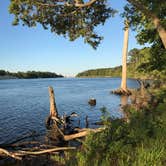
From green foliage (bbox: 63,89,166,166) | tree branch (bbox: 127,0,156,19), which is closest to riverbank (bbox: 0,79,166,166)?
green foliage (bbox: 63,89,166,166)

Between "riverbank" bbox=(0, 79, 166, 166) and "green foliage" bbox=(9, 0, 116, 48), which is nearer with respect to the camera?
"riverbank" bbox=(0, 79, 166, 166)

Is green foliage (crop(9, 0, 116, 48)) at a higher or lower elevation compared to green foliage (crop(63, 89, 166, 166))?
higher

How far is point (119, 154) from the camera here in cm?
738

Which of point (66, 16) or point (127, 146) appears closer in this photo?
point (127, 146)

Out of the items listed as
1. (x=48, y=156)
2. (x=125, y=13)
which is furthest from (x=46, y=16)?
Result: (x=48, y=156)

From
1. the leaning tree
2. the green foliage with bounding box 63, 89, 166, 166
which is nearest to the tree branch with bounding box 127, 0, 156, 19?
the leaning tree

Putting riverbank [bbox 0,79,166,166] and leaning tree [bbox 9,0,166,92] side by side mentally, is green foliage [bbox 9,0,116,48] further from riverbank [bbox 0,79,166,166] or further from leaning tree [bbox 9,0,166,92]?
riverbank [bbox 0,79,166,166]

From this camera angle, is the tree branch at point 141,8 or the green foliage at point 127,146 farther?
the tree branch at point 141,8

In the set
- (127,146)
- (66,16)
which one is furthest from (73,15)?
(127,146)

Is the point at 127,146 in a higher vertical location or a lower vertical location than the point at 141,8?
lower

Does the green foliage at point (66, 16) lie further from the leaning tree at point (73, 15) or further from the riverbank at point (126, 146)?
the riverbank at point (126, 146)

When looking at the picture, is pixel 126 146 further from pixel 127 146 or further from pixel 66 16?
pixel 66 16

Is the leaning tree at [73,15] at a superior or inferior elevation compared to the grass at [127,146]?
superior

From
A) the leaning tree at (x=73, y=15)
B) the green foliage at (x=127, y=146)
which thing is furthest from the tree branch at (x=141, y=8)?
the green foliage at (x=127, y=146)
